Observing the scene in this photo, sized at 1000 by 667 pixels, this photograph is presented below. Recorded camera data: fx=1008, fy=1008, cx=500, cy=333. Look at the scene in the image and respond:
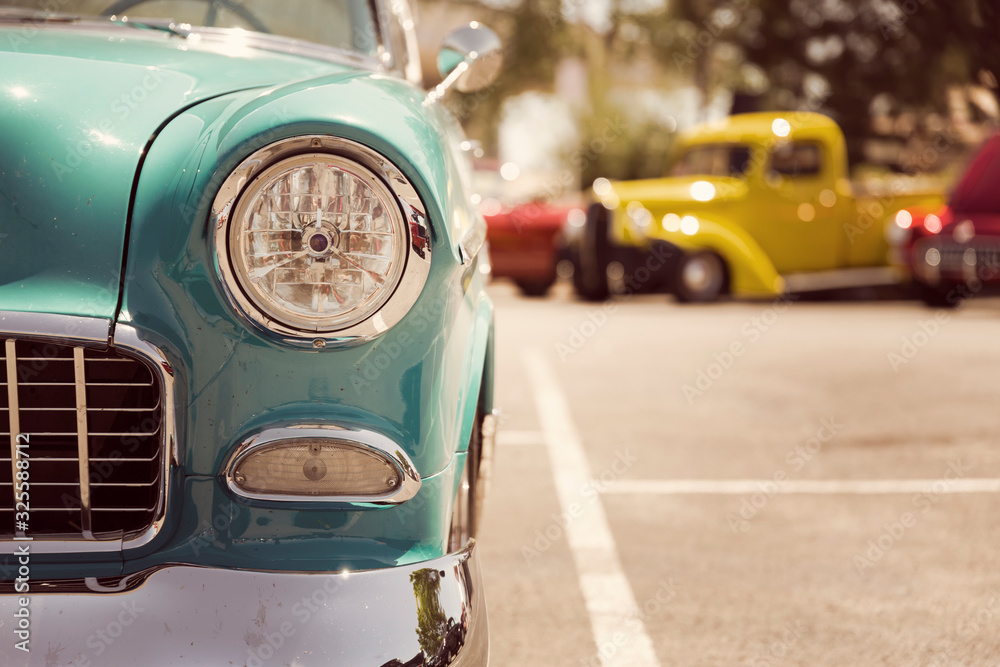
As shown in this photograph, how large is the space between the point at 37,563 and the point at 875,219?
34.9 ft

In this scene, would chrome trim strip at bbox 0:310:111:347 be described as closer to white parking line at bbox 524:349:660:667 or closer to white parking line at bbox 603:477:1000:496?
white parking line at bbox 524:349:660:667

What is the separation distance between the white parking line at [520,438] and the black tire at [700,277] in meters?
6.02

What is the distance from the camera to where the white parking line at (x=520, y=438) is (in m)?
4.68

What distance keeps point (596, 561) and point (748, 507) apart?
2.67 feet

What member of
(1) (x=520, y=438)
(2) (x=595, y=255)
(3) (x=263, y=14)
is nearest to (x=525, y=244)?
(2) (x=595, y=255)

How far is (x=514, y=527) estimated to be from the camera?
343cm

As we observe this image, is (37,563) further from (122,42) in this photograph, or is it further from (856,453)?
(856,453)

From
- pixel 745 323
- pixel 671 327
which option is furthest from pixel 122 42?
pixel 745 323

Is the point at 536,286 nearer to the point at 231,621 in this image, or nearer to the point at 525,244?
the point at 525,244

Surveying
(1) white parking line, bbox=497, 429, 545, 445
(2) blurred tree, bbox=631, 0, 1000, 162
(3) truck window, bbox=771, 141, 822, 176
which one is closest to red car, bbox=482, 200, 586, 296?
(3) truck window, bbox=771, 141, 822, 176

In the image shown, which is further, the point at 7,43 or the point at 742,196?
the point at 742,196

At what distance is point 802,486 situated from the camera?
3902 millimetres

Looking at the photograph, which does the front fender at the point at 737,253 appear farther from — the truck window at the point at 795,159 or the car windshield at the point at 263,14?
the car windshield at the point at 263,14

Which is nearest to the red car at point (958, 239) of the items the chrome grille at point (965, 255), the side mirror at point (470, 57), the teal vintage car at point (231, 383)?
the chrome grille at point (965, 255)
